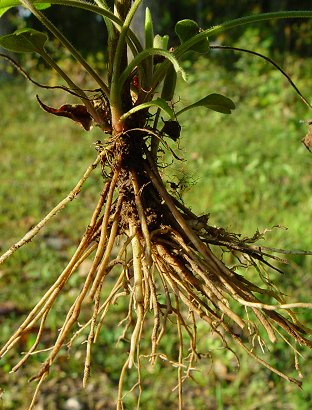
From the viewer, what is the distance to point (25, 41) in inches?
35.1

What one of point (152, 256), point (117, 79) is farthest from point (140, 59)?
point (152, 256)

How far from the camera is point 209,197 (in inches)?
130

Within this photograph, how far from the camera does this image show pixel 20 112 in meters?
5.75

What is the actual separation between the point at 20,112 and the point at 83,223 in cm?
298

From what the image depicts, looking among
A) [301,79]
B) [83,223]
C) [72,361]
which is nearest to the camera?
[72,361]

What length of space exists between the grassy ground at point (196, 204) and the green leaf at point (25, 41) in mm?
233

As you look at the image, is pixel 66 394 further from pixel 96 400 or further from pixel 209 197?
pixel 209 197

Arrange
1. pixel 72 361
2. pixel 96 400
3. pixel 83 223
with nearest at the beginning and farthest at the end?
pixel 96 400
pixel 72 361
pixel 83 223

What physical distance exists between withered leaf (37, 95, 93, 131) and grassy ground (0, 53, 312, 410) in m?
0.11

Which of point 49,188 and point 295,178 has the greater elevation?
point 49,188

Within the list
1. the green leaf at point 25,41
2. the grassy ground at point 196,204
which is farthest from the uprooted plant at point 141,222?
the grassy ground at point 196,204

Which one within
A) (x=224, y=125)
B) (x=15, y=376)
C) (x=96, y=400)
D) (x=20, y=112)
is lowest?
(x=96, y=400)

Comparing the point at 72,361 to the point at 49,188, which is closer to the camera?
the point at 72,361

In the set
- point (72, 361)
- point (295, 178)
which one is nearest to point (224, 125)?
point (295, 178)
